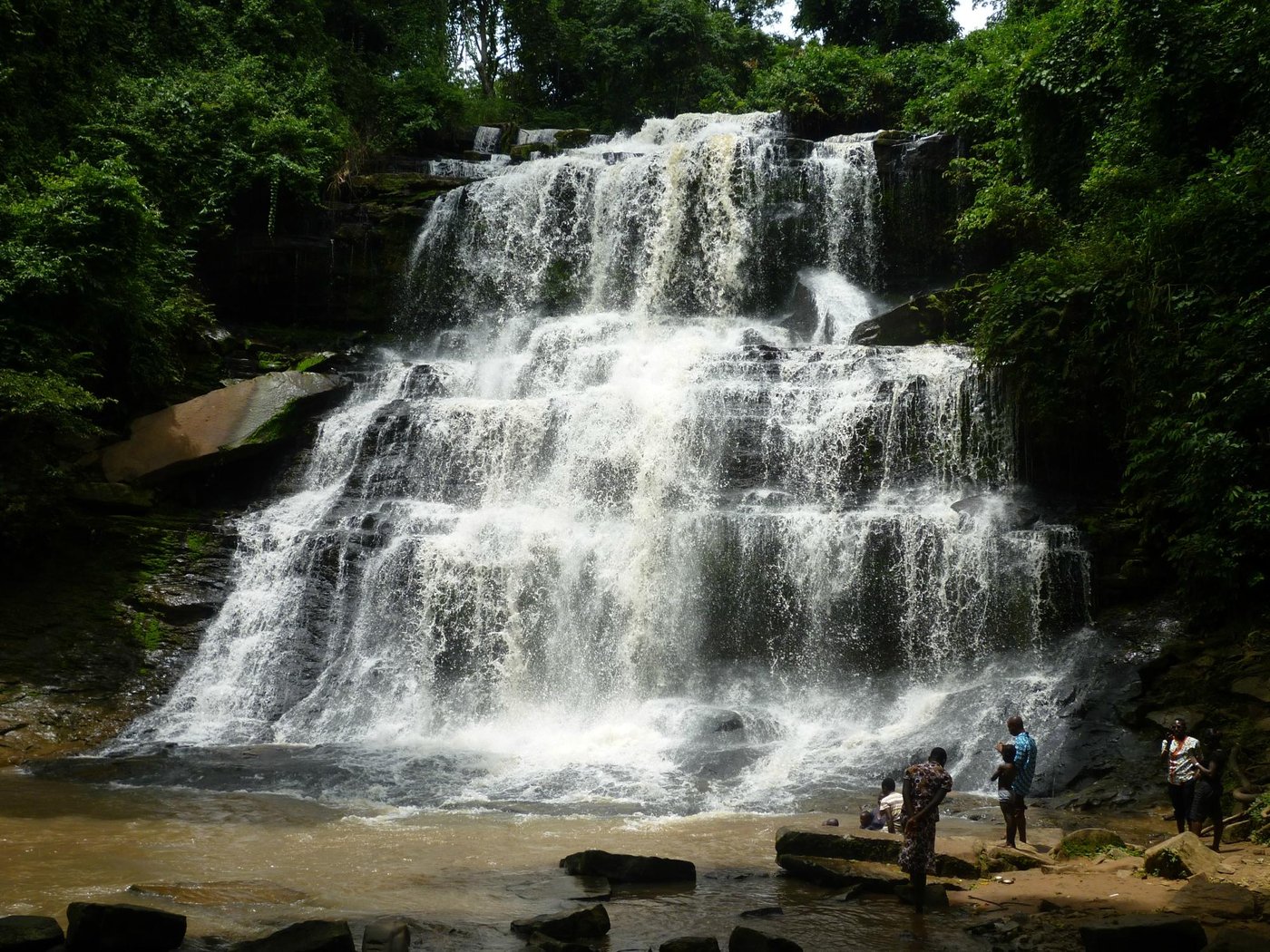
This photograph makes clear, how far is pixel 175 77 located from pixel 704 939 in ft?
82.7

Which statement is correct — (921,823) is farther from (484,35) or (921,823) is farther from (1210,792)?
(484,35)

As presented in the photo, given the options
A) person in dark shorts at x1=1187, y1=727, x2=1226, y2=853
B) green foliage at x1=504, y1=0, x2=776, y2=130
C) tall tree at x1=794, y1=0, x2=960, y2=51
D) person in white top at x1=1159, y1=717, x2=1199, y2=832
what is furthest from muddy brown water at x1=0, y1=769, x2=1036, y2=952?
tall tree at x1=794, y1=0, x2=960, y2=51

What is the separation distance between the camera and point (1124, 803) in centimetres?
1078

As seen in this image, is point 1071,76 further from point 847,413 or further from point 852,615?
point 852,615

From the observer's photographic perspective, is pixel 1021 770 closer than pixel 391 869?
No

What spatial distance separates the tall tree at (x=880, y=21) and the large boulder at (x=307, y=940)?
34729 mm

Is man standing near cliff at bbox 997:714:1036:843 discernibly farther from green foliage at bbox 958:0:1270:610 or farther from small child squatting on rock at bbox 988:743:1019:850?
green foliage at bbox 958:0:1270:610

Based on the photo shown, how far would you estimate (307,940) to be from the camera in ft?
18.6

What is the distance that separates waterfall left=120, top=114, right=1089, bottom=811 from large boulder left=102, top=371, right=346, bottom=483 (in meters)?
1.07

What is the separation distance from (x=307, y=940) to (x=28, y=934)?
5.06 feet

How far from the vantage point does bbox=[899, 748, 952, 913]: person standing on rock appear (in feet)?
24.8

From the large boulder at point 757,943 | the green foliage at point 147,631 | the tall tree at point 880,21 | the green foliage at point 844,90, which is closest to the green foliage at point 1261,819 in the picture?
the large boulder at point 757,943

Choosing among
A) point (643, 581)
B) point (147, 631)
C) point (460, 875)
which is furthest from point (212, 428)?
point (460, 875)

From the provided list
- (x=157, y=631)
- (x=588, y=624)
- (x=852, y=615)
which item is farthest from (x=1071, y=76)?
(x=157, y=631)
